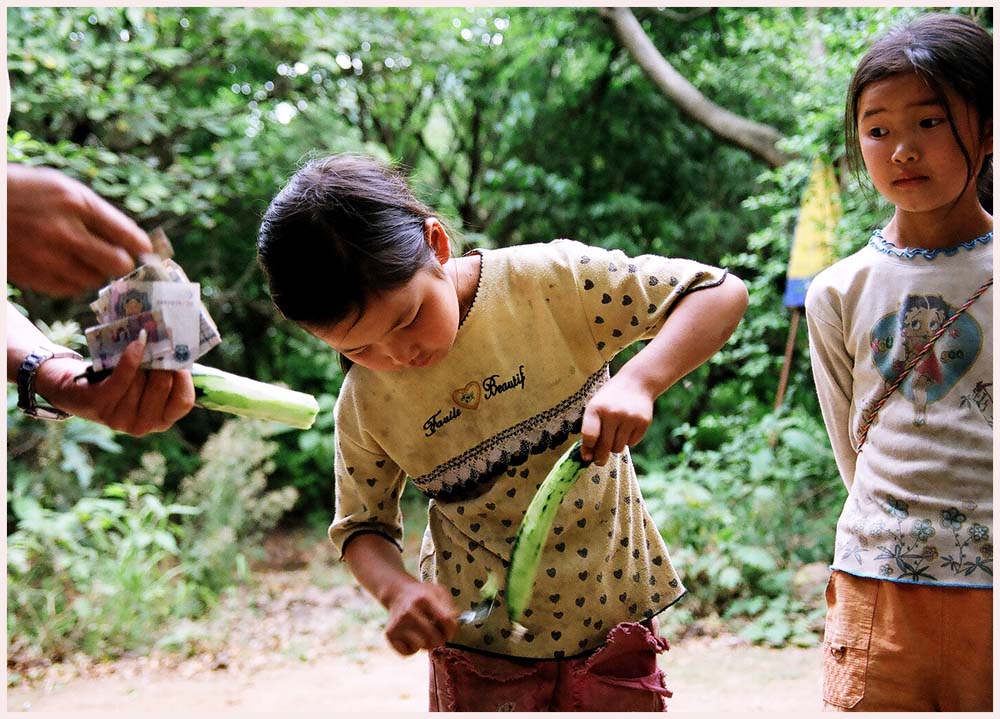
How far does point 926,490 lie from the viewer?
1874 millimetres

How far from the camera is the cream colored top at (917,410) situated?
1.85 meters

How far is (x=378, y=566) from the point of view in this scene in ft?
6.14

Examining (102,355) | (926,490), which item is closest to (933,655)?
(926,490)

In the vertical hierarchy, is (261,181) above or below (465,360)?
above

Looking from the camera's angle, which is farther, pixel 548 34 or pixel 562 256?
pixel 548 34

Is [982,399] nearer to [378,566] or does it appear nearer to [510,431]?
[510,431]

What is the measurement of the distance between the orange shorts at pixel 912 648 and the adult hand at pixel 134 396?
1.43 m

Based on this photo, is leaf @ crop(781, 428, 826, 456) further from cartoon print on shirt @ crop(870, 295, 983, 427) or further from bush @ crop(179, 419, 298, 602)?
cartoon print on shirt @ crop(870, 295, 983, 427)

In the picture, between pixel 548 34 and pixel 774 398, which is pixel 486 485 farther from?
pixel 548 34

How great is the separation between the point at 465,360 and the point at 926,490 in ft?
3.16

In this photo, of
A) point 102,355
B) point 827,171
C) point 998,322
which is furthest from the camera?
point 827,171

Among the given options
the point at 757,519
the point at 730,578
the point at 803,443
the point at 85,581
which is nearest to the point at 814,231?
the point at 803,443

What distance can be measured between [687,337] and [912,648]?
31.8 inches

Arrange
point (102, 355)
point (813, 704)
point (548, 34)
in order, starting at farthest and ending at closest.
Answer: point (548, 34) → point (813, 704) → point (102, 355)
